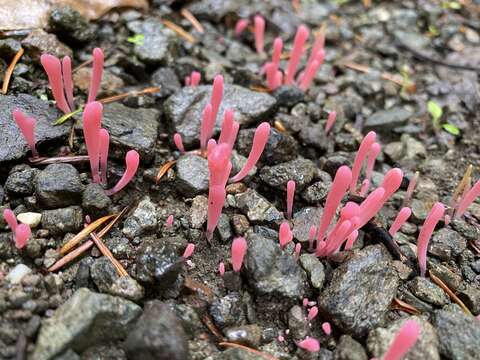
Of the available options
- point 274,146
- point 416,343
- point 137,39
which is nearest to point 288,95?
point 274,146

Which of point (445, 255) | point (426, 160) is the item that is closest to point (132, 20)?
point (426, 160)

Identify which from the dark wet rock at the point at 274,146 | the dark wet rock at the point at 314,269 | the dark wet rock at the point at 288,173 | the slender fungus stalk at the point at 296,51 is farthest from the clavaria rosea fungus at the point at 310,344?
the slender fungus stalk at the point at 296,51

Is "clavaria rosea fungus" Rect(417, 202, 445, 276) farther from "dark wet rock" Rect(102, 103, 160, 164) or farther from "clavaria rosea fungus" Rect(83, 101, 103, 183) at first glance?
"clavaria rosea fungus" Rect(83, 101, 103, 183)

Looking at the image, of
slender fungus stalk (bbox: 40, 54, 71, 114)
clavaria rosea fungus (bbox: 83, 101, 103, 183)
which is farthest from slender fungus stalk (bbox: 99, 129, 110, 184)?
slender fungus stalk (bbox: 40, 54, 71, 114)

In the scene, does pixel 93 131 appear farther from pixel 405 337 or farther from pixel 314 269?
pixel 405 337

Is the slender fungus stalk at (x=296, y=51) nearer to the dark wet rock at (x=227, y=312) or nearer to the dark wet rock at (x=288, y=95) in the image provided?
the dark wet rock at (x=288, y=95)

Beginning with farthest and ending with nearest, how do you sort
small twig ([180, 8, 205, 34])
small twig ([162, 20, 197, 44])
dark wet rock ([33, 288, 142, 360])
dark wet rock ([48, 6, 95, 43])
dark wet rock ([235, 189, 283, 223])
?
small twig ([180, 8, 205, 34]) → small twig ([162, 20, 197, 44]) → dark wet rock ([48, 6, 95, 43]) → dark wet rock ([235, 189, 283, 223]) → dark wet rock ([33, 288, 142, 360])
